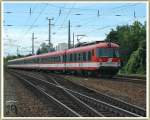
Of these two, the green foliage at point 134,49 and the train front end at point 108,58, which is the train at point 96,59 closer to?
the train front end at point 108,58

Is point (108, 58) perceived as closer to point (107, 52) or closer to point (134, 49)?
point (107, 52)

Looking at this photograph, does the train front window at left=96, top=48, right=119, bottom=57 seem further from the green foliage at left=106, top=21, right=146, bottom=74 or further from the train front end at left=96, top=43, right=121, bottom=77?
the green foliage at left=106, top=21, right=146, bottom=74

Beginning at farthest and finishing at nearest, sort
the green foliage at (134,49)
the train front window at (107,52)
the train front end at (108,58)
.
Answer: the green foliage at (134,49)
the train front window at (107,52)
the train front end at (108,58)

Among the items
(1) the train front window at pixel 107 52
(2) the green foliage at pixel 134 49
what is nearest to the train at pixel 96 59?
(1) the train front window at pixel 107 52

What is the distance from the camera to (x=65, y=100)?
1656cm

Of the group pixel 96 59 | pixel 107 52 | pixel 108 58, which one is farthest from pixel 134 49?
pixel 96 59

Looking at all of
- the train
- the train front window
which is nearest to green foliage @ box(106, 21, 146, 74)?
the train

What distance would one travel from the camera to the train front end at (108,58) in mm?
29641

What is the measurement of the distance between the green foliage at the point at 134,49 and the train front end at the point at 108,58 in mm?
4043

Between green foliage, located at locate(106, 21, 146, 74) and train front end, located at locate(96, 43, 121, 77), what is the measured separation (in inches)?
159

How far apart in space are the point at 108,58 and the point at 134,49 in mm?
26196

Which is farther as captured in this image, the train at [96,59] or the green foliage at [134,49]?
the green foliage at [134,49]

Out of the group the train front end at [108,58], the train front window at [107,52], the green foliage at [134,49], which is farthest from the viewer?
the green foliage at [134,49]

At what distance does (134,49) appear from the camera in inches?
2186
